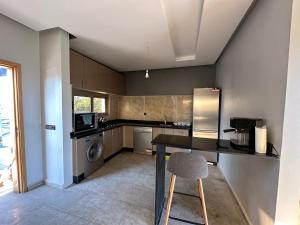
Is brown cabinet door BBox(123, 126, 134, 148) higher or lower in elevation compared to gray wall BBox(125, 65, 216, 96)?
lower

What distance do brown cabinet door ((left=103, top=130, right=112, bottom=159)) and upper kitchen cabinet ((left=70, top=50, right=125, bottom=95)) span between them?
1111 millimetres

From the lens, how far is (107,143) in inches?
149

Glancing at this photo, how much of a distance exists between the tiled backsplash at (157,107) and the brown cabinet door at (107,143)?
1.40 meters

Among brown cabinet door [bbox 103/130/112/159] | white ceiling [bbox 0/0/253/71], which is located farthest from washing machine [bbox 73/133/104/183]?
white ceiling [bbox 0/0/253/71]

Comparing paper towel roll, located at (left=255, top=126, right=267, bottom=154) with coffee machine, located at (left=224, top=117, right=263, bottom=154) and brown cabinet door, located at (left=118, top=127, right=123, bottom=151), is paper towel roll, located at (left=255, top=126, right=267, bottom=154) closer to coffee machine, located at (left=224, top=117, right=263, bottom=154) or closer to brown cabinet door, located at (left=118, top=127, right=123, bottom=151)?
coffee machine, located at (left=224, top=117, right=263, bottom=154)

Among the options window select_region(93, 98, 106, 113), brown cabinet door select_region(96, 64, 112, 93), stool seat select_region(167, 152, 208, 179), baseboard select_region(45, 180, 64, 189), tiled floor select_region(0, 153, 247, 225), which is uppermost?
brown cabinet door select_region(96, 64, 112, 93)

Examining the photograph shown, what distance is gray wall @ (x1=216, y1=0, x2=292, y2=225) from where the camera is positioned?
129 cm

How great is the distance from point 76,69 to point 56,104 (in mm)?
905

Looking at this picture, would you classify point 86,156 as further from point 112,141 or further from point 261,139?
point 261,139

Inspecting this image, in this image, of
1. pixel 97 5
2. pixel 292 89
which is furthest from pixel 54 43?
pixel 292 89

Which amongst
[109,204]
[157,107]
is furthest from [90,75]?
[109,204]

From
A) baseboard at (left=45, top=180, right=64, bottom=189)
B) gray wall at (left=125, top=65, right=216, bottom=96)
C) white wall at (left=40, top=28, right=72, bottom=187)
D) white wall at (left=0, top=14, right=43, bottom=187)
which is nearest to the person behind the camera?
white wall at (left=0, top=14, right=43, bottom=187)

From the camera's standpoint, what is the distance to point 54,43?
2.41 m

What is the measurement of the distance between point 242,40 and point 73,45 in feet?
9.47
